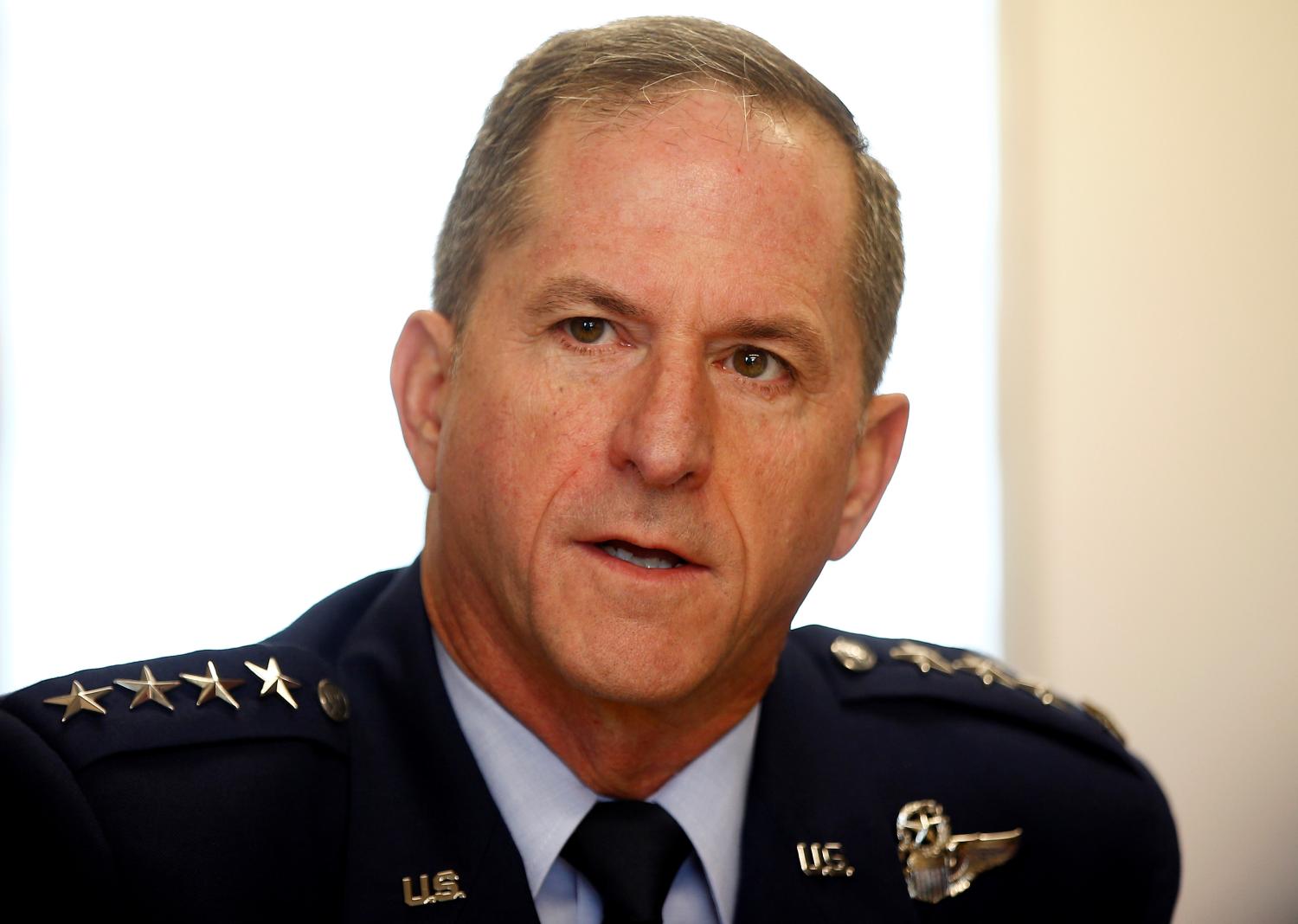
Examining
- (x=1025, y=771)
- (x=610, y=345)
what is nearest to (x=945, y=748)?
(x=1025, y=771)

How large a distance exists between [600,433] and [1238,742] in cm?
325

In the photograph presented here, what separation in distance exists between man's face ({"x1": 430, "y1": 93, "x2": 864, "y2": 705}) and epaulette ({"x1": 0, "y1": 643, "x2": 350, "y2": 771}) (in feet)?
0.76

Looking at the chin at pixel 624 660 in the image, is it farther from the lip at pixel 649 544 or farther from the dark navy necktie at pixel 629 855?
the dark navy necktie at pixel 629 855

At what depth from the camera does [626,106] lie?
1.83 meters

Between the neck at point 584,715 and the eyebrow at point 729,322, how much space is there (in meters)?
0.42

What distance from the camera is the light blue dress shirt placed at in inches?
71.3

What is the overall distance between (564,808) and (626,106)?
859mm

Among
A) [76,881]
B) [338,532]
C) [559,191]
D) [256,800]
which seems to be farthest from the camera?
[338,532]

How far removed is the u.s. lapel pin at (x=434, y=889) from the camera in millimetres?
1725

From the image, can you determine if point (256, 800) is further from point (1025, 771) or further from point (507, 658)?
point (1025, 771)

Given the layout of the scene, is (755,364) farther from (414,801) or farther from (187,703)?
(187,703)

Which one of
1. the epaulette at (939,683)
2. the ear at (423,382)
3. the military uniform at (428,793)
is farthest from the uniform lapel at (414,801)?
the epaulette at (939,683)

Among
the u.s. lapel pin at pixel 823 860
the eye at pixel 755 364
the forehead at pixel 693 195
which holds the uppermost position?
the forehead at pixel 693 195

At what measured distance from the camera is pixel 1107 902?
228 centimetres
